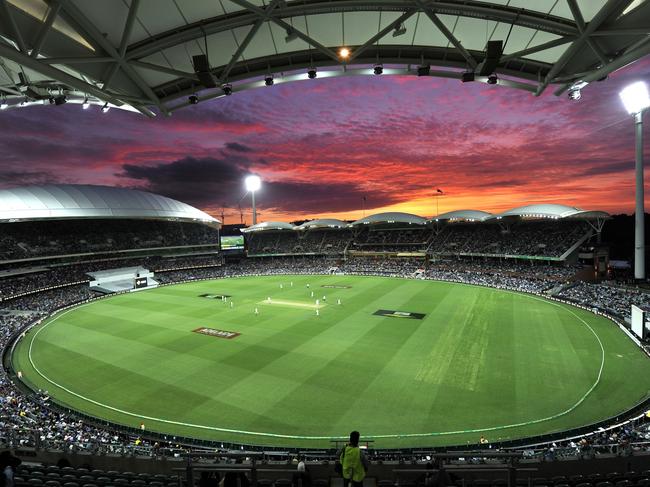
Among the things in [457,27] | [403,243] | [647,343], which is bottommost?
[647,343]

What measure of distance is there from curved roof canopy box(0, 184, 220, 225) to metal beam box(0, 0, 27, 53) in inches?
2277

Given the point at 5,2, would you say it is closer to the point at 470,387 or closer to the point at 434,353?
the point at 470,387

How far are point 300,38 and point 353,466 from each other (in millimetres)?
9309

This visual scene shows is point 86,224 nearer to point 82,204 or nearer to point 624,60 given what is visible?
point 82,204

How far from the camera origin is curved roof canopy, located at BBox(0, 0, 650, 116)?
7.55 metres

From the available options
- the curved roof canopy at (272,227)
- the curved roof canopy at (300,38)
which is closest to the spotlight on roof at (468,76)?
the curved roof canopy at (300,38)

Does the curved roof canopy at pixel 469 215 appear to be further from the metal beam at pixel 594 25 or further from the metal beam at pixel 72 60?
the metal beam at pixel 72 60

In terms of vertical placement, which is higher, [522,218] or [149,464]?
[522,218]

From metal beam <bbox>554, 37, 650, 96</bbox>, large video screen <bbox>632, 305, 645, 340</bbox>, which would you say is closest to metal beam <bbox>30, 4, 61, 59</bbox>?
metal beam <bbox>554, 37, 650, 96</bbox>

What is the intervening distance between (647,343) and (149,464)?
32340 mm

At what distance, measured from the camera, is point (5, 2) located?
6.67m

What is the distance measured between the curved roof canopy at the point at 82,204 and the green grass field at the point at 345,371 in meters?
23.3

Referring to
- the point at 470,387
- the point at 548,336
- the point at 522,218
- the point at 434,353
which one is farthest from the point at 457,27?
the point at 522,218

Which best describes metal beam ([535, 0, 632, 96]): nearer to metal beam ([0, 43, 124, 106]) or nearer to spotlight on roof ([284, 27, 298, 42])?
spotlight on roof ([284, 27, 298, 42])
